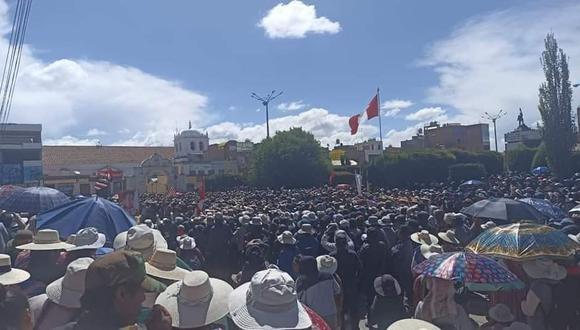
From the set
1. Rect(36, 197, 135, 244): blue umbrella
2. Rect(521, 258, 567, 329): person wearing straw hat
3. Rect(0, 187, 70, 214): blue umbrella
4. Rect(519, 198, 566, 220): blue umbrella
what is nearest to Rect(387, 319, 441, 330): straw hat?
Rect(521, 258, 567, 329): person wearing straw hat

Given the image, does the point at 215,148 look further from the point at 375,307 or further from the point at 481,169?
the point at 375,307

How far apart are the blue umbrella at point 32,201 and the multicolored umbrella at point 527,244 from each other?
814cm

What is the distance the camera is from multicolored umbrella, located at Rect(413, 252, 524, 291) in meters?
4.25

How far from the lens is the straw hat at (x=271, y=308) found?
113 inches

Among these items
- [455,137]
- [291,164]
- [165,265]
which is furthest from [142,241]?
[455,137]

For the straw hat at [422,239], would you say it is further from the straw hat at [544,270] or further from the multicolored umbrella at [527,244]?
the straw hat at [544,270]

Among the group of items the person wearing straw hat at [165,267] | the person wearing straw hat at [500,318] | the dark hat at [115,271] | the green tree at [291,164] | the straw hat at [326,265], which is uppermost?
the green tree at [291,164]

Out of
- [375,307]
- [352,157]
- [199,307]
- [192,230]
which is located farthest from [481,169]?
[199,307]

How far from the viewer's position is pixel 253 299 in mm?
2959

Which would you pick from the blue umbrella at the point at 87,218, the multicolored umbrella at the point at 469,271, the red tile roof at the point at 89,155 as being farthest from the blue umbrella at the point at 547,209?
the red tile roof at the point at 89,155

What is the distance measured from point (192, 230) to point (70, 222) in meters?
3.93

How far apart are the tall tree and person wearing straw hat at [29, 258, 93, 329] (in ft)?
133

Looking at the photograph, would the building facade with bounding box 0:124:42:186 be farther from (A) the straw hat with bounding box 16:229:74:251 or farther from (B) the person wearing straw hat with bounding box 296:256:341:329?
(B) the person wearing straw hat with bounding box 296:256:341:329

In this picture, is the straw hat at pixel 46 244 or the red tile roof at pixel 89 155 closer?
the straw hat at pixel 46 244
